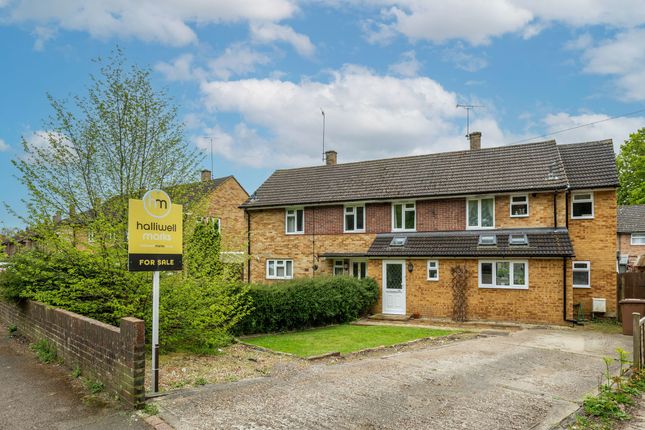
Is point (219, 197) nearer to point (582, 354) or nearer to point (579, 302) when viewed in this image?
point (579, 302)

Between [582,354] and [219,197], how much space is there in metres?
27.1

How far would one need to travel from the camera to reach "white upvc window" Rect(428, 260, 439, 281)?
18.6m

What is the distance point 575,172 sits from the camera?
1883 centimetres

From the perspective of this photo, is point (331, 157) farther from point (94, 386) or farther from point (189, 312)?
point (94, 386)

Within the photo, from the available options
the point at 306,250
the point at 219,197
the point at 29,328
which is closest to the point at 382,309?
the point at 306,250

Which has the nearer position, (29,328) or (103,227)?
(103,227)

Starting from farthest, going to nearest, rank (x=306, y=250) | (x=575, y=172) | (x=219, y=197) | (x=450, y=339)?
(x=219, y=197)
(x=306, y=250)
(x=575, y=172)
(x=450, y=339)

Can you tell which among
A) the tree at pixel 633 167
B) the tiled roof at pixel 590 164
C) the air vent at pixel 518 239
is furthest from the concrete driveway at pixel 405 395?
the tree at pixel 633 167

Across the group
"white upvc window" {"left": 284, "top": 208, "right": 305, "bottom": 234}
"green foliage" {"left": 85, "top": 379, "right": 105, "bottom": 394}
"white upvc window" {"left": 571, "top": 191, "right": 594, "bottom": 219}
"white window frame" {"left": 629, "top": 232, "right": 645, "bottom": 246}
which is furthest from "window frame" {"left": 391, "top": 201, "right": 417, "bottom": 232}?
"white window frame" {"left": 629, "top": 232, "right": 645, "bottom": 246}

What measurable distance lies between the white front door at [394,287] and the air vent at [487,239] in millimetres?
3275

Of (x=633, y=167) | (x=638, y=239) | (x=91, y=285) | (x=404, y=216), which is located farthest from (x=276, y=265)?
(x=633, y=167)

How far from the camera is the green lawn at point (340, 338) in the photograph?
1137 centimetres

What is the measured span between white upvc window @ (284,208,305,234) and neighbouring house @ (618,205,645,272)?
29.5 m

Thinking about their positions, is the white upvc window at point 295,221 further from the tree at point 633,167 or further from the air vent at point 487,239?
the tree at point 633,167
